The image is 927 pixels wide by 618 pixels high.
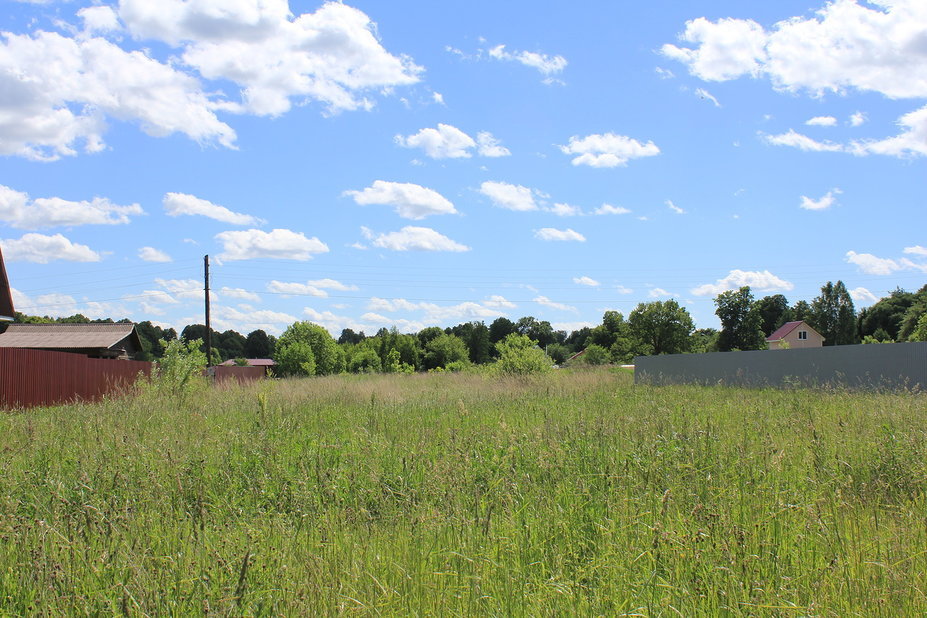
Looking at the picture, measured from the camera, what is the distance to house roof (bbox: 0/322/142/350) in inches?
1469

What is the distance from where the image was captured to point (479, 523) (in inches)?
146

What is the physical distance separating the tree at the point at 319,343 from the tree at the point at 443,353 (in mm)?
21855

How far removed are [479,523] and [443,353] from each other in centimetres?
7071

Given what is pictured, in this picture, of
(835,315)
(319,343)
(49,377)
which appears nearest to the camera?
(49,377)

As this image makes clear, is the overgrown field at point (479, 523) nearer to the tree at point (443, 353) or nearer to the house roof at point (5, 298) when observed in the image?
the house roof at point (5, 298)

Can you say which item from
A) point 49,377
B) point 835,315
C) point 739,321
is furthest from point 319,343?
point 835,315

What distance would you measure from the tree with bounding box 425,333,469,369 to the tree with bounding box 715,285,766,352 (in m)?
30.5

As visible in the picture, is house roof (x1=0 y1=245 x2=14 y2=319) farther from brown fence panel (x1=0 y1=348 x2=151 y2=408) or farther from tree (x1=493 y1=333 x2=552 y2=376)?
tree (x1=493 y1=333 x2=552 y2=376)

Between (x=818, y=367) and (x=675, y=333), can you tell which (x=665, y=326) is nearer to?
(x=675, y=333)

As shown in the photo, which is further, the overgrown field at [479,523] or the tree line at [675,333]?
the tree line at [675,333]

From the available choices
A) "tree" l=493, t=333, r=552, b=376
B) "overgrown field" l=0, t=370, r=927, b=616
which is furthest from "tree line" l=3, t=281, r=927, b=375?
"overgrown field" l=0, t=370, r=927, b=616

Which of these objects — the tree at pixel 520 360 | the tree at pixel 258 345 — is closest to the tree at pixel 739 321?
the tree at pixel 520 360

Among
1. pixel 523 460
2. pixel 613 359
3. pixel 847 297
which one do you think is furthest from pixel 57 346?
pixel 847 297

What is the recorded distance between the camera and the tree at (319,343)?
51438mm
